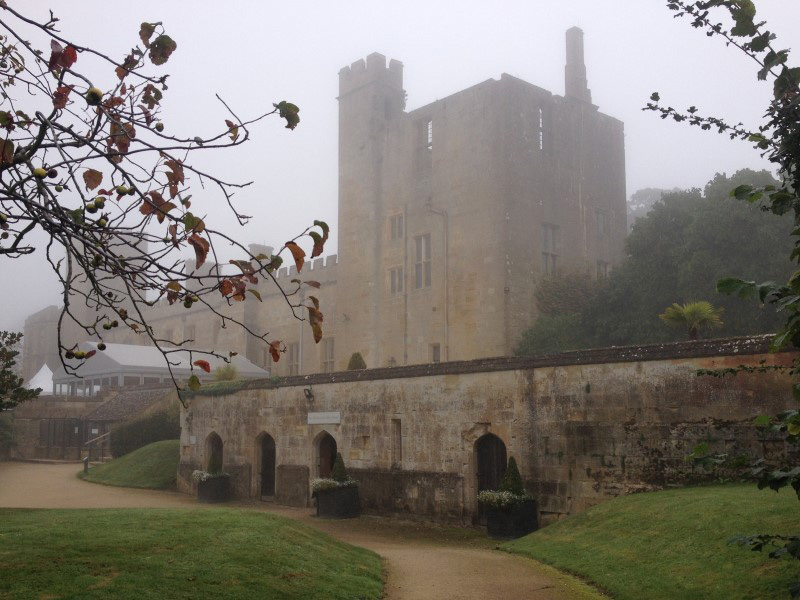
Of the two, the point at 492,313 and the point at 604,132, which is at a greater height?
the point at 604,132

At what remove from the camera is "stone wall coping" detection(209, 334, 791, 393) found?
13414mm

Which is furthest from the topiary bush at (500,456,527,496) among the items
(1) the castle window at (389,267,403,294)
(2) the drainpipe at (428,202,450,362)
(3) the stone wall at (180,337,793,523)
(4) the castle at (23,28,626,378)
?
(1) the castle window at (389,267,403,294)

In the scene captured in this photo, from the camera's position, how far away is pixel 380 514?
63.3ft

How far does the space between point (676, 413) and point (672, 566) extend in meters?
4.72

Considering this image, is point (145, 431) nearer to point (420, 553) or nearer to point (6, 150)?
point (420, 553)

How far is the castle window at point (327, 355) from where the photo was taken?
37.4 meters

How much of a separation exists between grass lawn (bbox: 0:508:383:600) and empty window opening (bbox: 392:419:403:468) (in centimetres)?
575

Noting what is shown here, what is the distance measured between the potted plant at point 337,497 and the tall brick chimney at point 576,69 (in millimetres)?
21213

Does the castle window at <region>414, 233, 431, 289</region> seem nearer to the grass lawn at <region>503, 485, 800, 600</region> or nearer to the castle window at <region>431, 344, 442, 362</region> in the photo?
the castle window at <region>431, 344, 442, 362</region>

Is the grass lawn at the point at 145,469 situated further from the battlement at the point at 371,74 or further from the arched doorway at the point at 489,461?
the battlement at the point at 371,74

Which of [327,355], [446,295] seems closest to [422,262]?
[446,295]

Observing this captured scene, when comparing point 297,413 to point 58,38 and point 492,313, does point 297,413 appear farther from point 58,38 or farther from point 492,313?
point 58,38

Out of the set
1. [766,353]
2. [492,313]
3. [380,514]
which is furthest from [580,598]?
[492,313]

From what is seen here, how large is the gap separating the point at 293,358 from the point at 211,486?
17.5m
